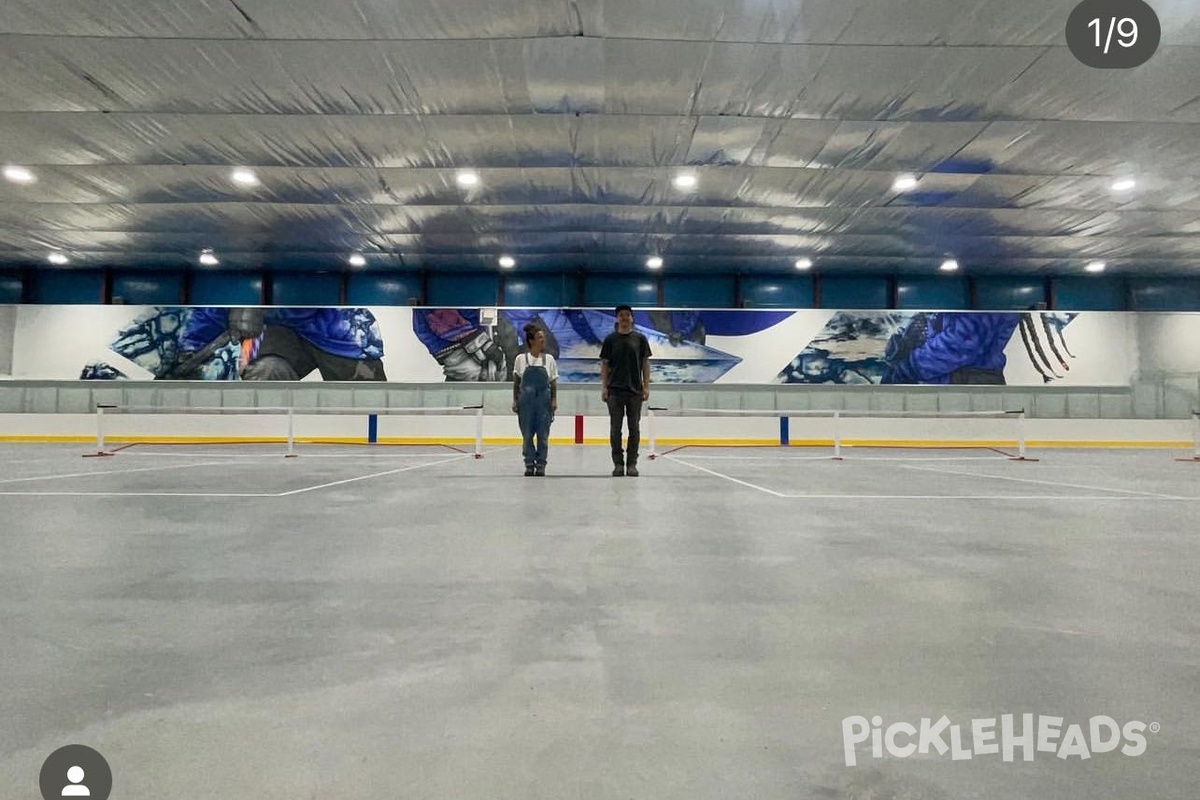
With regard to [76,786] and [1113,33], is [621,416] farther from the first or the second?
[1113,33]

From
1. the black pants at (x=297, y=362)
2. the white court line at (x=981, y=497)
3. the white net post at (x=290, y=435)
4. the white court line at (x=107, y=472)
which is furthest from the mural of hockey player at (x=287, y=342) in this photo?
the white court line at (x=981, y=497)

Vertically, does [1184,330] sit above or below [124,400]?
above

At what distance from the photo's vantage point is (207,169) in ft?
31.1

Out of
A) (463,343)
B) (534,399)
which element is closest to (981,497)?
(534,399)

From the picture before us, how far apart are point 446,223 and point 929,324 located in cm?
1197

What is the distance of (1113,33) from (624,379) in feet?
19.3

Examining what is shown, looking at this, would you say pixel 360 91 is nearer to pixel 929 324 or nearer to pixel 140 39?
A: pixel 140 39

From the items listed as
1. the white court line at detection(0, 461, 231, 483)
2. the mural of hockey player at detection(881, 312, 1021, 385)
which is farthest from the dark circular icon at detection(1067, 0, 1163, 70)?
the white court line at detection(0, 461, 231, 483)

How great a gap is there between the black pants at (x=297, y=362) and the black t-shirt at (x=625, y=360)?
10390 mm

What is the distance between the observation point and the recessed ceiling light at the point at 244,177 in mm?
9570

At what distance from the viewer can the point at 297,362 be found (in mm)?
15375

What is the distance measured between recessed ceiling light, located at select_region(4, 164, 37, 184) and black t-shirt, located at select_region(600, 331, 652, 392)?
992 cm

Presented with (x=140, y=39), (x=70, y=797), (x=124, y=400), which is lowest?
(x=70, y=797)

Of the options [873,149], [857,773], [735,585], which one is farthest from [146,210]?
[857,773]
